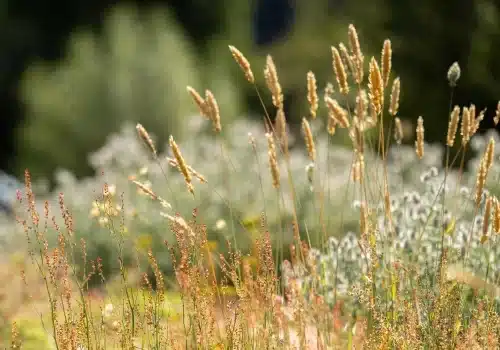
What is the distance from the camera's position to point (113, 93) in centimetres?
1276

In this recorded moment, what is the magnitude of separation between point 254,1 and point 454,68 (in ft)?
54.3

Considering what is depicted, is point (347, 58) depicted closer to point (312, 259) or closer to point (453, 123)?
point (453, 123)

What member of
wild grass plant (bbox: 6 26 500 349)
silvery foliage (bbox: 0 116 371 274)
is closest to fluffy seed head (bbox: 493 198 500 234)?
wild grass plant (bbox: 6 26 500 349)

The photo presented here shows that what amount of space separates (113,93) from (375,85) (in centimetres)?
1010

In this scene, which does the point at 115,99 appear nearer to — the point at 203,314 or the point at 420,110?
the point at 420,110

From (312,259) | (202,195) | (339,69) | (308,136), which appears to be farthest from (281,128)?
(202,195)

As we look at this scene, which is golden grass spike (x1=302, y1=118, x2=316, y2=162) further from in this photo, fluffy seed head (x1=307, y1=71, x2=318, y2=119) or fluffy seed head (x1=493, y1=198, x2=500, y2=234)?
fluffy seed head (x1=493, y1=198, x2=500, y2=234)

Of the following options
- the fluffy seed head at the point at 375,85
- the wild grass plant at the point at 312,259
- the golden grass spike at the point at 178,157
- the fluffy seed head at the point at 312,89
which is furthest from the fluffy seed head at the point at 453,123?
the golden grass spike at the point at 178,157

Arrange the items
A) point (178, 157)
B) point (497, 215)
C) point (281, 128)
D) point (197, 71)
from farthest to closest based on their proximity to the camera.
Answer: point (197, 71)
point (281, 128)
point (497, 215)
point (178, 157)

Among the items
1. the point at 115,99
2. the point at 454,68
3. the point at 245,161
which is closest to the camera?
the point at 454,68

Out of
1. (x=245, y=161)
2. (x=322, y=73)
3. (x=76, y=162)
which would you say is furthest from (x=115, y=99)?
(x=245, y=161)

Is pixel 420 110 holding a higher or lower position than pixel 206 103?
higher

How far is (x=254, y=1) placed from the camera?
1927cm

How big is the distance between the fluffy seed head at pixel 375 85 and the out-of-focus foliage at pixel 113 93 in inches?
361
